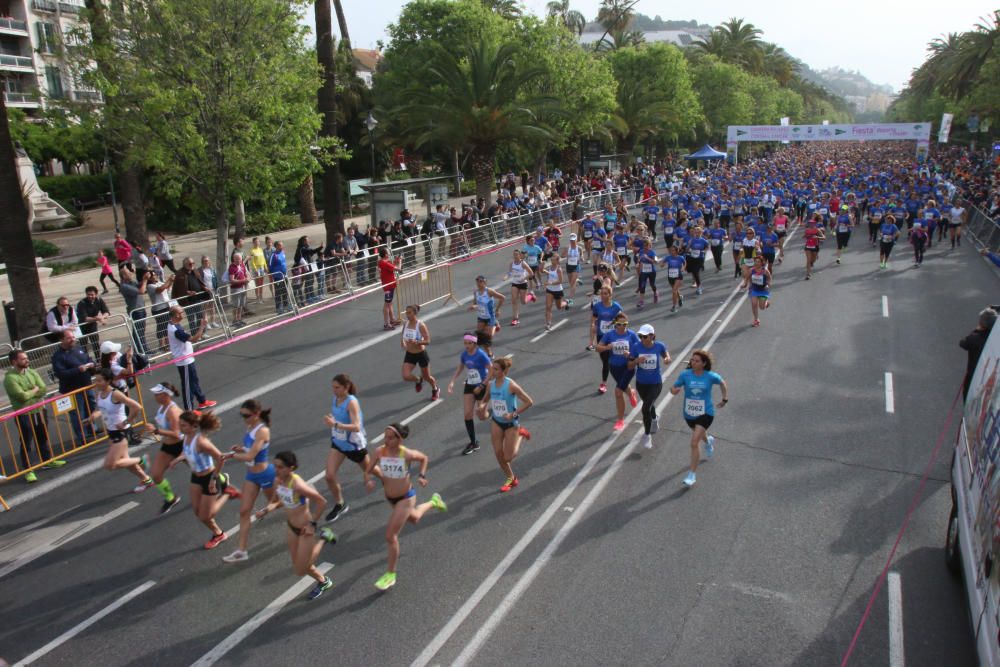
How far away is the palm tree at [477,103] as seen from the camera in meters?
27.9

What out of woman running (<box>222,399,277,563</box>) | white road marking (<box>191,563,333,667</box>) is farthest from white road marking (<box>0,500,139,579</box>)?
white road marking (<box>191,563,333,667</box>)

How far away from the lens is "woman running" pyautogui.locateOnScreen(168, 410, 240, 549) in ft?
24.1

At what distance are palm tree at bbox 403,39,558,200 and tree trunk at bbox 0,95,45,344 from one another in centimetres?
1607

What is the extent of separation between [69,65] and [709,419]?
15.7m

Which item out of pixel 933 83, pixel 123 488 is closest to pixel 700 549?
pixel 123 488

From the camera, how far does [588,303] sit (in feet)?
58.6

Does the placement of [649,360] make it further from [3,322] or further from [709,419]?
[3,322]

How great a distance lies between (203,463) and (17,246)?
921 cm

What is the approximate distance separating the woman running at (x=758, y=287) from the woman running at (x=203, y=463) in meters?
11.6

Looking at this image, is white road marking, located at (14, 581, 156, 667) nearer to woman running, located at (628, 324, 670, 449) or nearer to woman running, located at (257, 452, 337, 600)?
woman running, located at (257, 452, 337, 600)

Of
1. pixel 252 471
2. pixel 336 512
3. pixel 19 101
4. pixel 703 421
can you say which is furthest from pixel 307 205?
pixel 703 421

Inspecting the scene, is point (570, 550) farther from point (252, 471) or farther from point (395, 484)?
point (252, 471)

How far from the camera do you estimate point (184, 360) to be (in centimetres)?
1120

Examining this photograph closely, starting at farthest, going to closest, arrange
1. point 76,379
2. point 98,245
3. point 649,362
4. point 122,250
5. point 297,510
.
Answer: point 98,245 → point 122,250 → point 76,379 → point 649,362 → point 297,510
